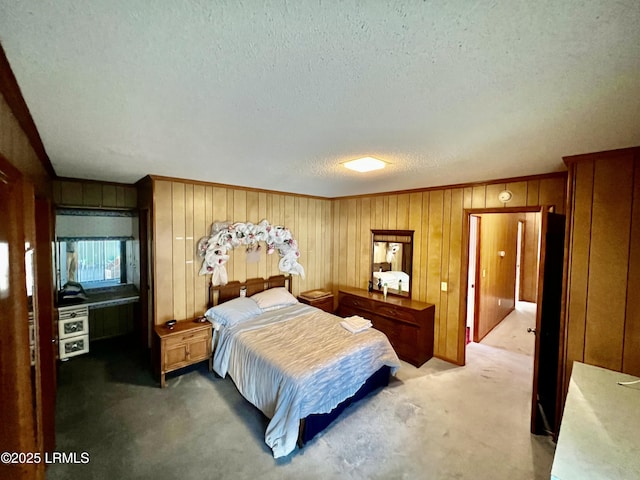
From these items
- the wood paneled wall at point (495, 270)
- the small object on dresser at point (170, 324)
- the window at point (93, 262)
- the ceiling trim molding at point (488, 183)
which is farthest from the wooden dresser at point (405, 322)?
the window at point (93, 262)

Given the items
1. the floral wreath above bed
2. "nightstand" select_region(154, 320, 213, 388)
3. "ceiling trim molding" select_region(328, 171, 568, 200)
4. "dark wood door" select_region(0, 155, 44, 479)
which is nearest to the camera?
"dark wood door" select_region(0, 155, 44, 479)

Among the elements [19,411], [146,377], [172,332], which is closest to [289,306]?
[172,332]

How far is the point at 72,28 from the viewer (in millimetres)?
851

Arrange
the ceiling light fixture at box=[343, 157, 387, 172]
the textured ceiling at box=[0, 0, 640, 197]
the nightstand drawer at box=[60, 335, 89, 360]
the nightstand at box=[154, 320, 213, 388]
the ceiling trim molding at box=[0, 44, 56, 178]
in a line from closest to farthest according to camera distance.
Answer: the textured ceiling at box=[0, 0, 640, 197] → the ceiling trim molding at box=[0, 44, 56, 178] → the ceiling light fixture at box=[343, 157, 387, 172] → the nightstand at box=[154, 320, 213, 388] → the nightstand drawer at box=[60, 335, 89, 360]

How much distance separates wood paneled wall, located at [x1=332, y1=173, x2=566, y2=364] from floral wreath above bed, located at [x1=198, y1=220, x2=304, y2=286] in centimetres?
156

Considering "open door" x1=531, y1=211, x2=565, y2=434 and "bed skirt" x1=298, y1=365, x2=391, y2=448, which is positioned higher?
"open door" x1=531, y1=211, x2=565, y2=434

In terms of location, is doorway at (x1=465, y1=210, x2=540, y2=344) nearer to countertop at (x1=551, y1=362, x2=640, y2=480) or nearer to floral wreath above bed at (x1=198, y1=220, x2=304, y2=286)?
countertop at (x1=551, y1=362, x2=640, y2=480)

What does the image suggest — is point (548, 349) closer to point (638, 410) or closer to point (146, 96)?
point (638, 410)

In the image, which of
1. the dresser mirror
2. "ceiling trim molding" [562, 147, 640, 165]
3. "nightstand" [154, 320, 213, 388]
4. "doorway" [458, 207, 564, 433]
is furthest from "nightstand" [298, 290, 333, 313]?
"ceiling trim molding" [562, 147, 640, 165]

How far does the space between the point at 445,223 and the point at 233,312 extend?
125 inches

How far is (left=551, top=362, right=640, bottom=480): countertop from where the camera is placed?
46.6 inches

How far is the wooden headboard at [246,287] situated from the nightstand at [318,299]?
34 cm

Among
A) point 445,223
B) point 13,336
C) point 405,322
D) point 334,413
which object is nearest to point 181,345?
point 334,413

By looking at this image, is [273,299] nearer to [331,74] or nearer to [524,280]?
[331,74]
